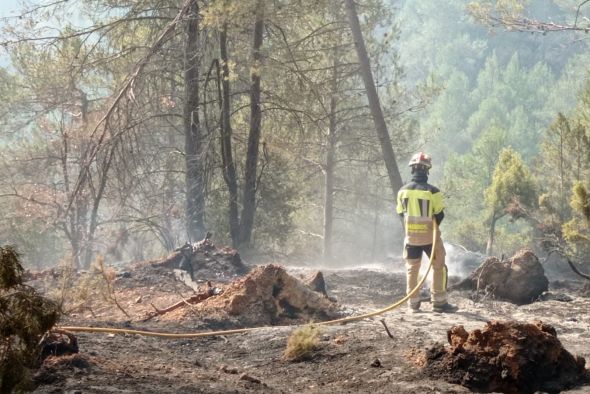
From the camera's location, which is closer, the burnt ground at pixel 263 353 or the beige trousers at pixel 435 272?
the burnt ground at pixel 263 353

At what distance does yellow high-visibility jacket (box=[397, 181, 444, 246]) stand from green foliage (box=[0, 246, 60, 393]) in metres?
6.35

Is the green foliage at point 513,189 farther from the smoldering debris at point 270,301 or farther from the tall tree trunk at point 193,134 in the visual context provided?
the smoldering debris at point 270,301

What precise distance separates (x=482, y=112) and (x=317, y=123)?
2246 inches

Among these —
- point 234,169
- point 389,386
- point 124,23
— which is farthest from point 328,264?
point 389,386

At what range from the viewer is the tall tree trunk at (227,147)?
1426 centimetres

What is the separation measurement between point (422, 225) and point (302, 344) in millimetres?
3546

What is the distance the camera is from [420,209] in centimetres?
894

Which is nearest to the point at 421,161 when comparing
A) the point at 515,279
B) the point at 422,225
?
the point at 422,225

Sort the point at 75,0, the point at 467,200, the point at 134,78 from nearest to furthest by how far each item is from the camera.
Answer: the point at 134,78, the point at 75,0, the point at 467,200

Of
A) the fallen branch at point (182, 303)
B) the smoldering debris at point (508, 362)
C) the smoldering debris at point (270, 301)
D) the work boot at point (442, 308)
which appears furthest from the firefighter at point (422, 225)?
the smoldering debris at point (508, 362)

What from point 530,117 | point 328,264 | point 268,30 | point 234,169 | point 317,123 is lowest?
point 328,264

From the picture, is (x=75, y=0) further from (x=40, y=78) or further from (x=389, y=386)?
(x=389, y=386)

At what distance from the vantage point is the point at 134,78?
42.5 feet

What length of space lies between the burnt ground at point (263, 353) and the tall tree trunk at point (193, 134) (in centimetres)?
545
